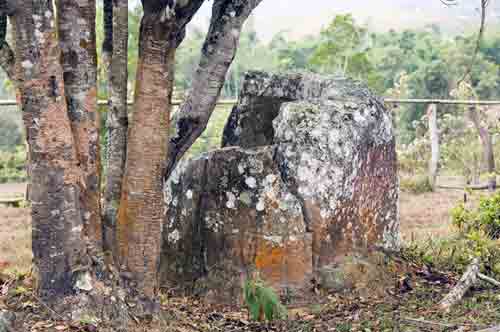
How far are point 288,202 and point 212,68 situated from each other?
4.49ft

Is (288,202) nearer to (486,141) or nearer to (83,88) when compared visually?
(83,88)

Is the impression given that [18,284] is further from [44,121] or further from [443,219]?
[443,219]

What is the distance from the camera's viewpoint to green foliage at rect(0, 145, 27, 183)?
15.7 meters

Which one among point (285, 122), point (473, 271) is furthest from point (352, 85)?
point (473, 271)

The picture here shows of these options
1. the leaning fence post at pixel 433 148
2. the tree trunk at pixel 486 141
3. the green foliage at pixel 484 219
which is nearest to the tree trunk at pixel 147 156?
the green foliage at pixel 484 219

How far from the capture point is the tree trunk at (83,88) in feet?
13.8

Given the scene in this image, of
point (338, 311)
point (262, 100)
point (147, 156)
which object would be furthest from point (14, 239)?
point (147, 156)

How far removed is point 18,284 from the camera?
4629mm

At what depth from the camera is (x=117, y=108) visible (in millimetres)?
4801

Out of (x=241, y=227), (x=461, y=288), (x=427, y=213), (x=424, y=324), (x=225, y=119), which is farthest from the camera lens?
(x=225, y=119)

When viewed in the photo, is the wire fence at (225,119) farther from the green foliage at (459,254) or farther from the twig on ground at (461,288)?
the twig on ground at (461,288)

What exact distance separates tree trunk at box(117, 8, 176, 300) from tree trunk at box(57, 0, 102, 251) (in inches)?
7.8

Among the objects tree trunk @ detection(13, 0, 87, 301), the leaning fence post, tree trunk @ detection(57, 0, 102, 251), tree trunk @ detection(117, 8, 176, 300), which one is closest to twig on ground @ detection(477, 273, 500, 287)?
tree trunk @ detection(117, 8, 176, 300)

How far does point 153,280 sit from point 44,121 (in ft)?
4.01
